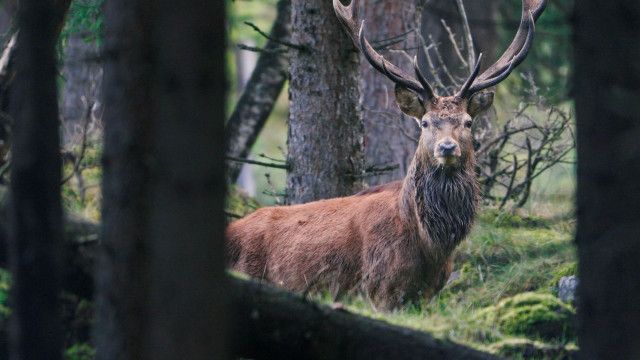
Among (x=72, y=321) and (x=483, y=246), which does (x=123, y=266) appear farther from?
(x=483, y=246)

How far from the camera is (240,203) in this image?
42.2 ft

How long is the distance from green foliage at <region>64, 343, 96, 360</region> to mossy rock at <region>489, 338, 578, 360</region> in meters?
2.32

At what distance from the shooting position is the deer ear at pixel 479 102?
952 centimetres

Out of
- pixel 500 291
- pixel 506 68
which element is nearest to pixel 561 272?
pixel 500 291

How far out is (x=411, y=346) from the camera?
5.75 m

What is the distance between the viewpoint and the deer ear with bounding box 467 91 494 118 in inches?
375

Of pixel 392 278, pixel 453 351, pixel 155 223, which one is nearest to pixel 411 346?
pixel 453 351

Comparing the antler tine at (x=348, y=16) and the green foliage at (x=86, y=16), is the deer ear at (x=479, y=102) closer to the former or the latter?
the antler tine at (x=348, y=16)

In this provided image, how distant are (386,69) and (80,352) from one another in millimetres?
3741

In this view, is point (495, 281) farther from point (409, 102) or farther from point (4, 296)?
point (4, 296)

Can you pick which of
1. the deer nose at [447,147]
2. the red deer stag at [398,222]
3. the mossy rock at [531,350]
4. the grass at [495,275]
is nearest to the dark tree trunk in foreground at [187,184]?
the grass at [495,275]

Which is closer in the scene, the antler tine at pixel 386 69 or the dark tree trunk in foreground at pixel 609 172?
the dark tree trunk in foreground at pixel 609 172

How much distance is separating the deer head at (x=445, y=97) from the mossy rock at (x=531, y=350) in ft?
7.52

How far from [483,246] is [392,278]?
1.61 m
